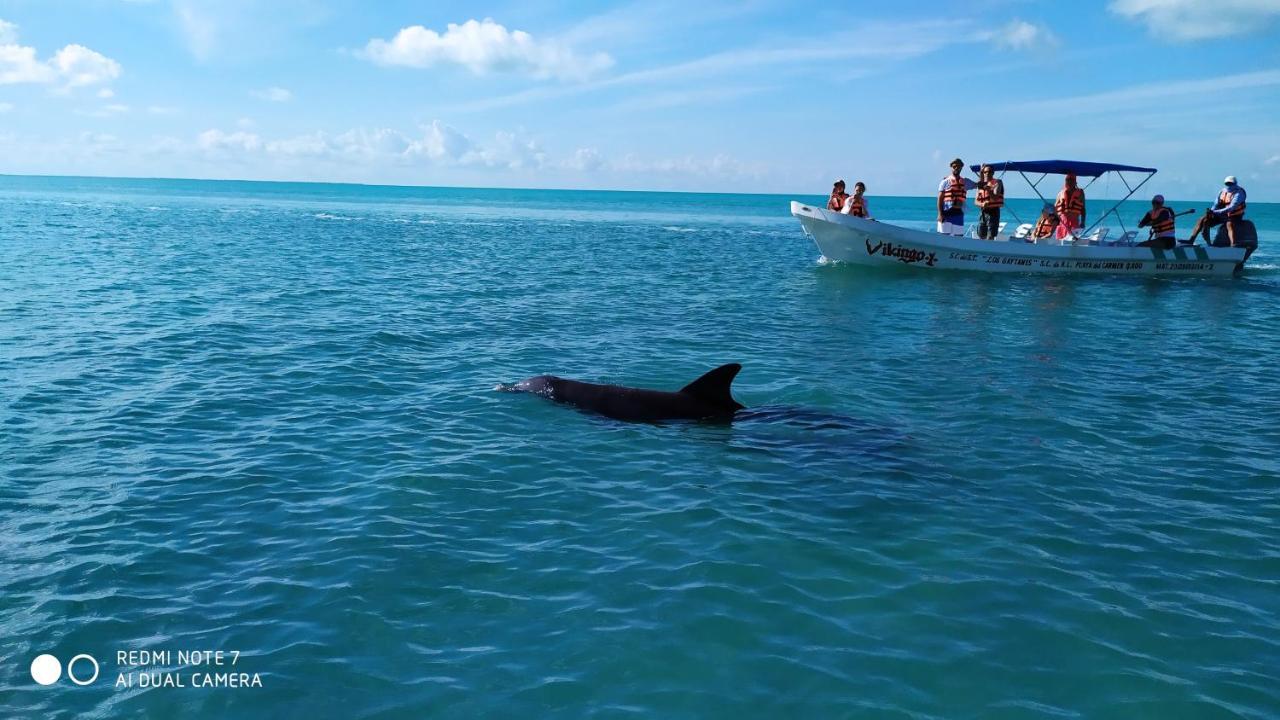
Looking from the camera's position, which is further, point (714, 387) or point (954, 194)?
point (954, 194)

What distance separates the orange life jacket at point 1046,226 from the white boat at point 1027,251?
588mm

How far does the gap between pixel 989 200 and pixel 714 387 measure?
81.8 feet

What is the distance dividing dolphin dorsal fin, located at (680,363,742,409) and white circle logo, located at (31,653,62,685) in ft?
28.0

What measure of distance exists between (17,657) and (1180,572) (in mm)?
10165

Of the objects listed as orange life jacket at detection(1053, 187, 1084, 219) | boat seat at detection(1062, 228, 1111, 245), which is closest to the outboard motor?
boat seat at detection(1062, 228, 1111, 245)

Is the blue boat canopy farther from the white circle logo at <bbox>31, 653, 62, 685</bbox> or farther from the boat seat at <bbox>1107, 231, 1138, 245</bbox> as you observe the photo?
the white circle logo at <bbox>31, 653, 62, 685</bbox>

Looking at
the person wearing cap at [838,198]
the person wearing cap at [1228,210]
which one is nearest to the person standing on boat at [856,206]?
the person wearing cap at [838,198]

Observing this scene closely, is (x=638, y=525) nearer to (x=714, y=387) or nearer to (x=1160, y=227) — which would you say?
(x=714, y=387)

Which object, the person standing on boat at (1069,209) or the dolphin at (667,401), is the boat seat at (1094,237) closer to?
the person standing on boat at (1069,209)

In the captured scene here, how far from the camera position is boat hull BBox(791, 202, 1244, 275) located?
33906 mm

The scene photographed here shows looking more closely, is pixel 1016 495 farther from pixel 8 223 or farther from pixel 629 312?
pixel 8 223

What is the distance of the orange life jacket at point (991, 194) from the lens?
33.2 metres

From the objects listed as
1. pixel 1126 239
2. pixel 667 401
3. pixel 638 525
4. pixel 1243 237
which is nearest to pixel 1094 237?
pixel 1126 239

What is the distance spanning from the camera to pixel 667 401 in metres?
13.2
